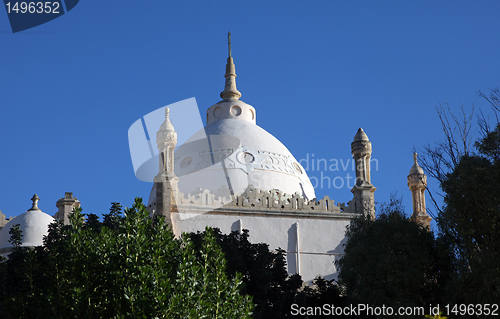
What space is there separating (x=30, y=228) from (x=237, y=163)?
879 centimetres

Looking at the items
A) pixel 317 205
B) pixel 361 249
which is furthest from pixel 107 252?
pixel 317 205

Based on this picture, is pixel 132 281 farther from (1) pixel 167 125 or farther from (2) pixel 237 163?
(2) pixel 237 163

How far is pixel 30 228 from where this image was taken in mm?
27578

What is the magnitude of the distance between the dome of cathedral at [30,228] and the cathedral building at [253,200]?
38 millimetres

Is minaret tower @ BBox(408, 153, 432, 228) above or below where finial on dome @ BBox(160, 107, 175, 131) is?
below

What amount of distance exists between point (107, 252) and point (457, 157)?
10626 mm

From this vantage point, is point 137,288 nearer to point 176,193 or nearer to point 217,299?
point 217,299

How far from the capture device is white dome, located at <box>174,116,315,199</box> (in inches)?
1157

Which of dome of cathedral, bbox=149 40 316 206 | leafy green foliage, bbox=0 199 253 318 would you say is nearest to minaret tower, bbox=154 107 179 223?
dome of cathedral, bbox=149 40 316 206

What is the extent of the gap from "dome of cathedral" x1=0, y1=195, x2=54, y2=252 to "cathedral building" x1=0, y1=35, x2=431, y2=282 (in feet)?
0.13

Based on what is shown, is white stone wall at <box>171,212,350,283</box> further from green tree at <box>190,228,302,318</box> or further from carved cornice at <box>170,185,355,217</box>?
green tree at <box>190,228,302,318</box>

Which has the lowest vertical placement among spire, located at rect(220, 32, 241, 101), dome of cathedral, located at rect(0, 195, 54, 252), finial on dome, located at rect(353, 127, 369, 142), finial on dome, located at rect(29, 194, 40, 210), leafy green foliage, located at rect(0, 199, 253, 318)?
leafy green foliage, located at rect(0, 199, 253, 318)

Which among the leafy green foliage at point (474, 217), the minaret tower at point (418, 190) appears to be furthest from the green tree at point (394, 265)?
the minaret tower at point (418, 190)

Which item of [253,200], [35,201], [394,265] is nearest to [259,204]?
[253,200]
